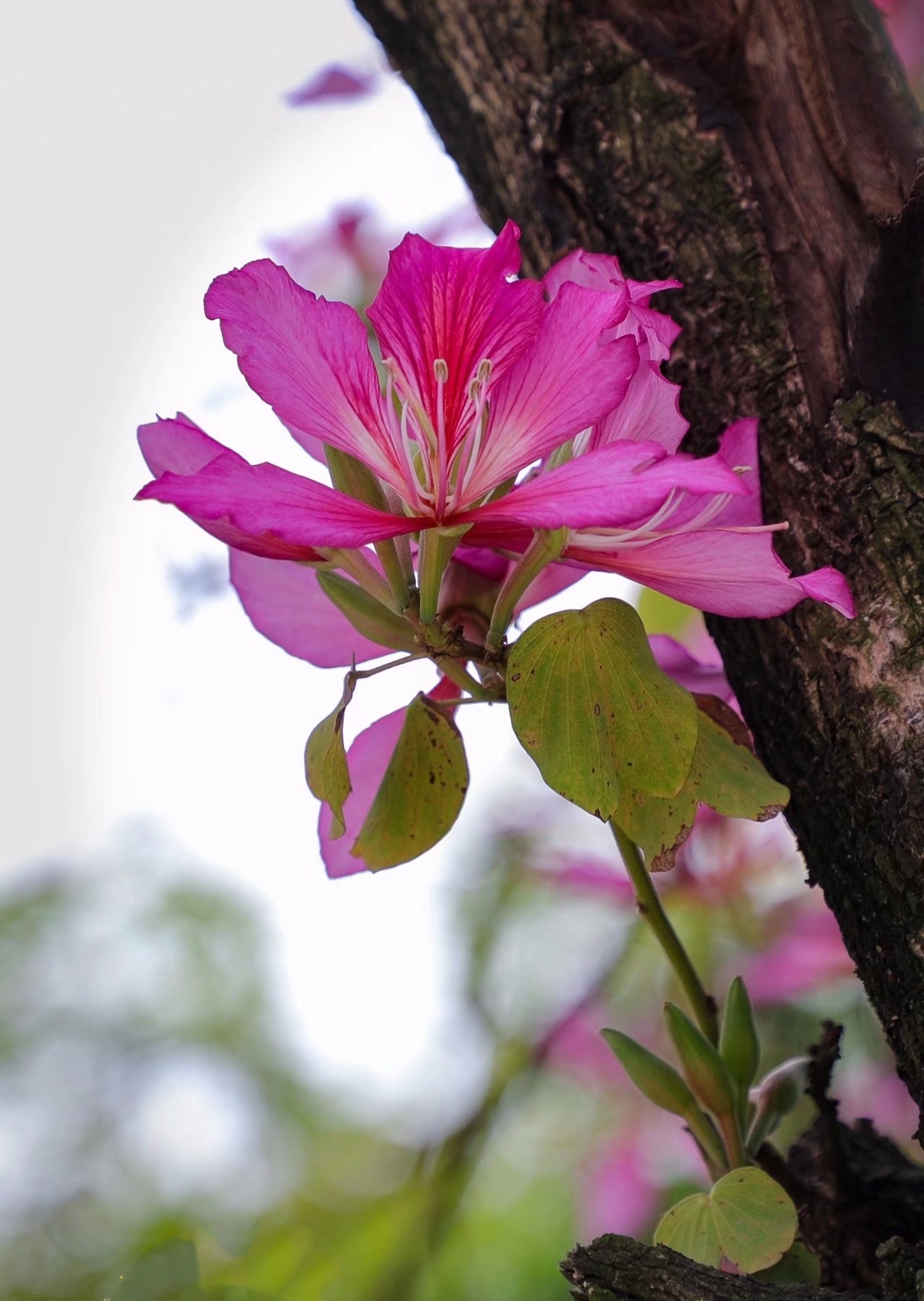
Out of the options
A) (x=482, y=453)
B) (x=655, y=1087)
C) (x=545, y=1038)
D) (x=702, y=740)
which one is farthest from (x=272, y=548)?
(x=545, y=1038)

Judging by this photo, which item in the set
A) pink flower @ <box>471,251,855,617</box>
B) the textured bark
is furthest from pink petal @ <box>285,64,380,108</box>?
pink flower @ <box>471,251,855,617</box>

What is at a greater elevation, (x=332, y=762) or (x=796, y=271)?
(x=796, y=271)

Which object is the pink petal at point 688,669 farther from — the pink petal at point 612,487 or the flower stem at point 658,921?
the pink petal at point 612,487

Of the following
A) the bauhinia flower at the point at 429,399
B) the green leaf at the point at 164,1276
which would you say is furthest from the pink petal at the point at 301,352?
the green leaf at the point at 164,1276

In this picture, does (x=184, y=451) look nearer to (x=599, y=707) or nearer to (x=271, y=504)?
(x=271, y=504)

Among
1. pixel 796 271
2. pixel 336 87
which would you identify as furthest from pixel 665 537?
pixel 336 87

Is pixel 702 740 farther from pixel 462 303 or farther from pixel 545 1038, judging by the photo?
pixel 545 1038

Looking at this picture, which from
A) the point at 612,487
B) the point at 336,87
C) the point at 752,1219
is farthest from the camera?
the point at 336,87

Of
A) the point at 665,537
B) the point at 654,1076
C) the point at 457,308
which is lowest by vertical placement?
the point at 654,1076
